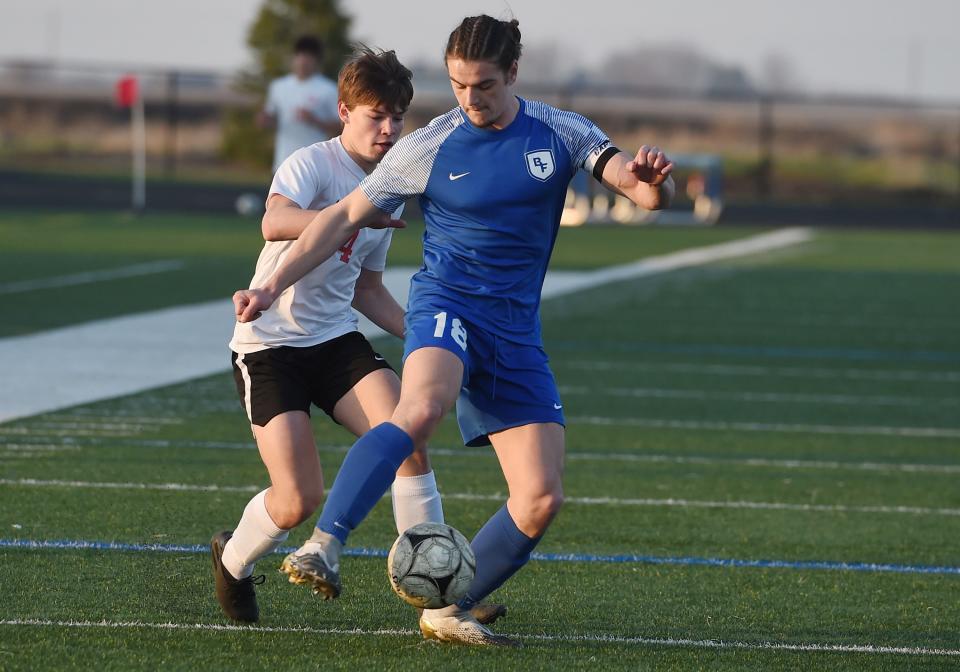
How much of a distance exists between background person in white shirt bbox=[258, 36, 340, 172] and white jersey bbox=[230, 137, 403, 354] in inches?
416

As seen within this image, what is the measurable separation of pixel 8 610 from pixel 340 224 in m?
1.57

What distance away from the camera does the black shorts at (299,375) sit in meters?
Answer: 5.17

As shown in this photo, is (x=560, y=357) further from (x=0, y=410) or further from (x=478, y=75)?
(x=478, y=75)

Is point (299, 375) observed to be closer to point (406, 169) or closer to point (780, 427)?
A: point (406, 169)

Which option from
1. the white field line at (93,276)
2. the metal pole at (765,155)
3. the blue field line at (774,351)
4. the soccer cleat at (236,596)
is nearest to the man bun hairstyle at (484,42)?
the soccer cleat at (236,596)

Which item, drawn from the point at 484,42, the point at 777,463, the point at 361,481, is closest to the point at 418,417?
the point at 361,481

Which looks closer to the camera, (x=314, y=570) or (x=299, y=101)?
(x=314, y=570)

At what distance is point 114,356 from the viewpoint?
11961 millimetres

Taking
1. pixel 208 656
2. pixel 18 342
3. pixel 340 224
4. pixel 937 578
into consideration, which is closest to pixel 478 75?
pixel 340 224

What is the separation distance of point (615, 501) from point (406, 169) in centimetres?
312

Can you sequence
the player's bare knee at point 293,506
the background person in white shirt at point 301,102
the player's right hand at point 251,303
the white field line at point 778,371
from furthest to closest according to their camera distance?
1. the background person in white shirt at point 301,102
2. the white field line at point 778,371
3. the player's bare knee at point 293,506
4. the player's right hand at point 251,303

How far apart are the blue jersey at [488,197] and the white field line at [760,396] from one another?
6.31 metres

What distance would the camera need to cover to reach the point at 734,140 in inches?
2322

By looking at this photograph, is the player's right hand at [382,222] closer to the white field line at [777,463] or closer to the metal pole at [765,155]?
the white field line at [777,463]
